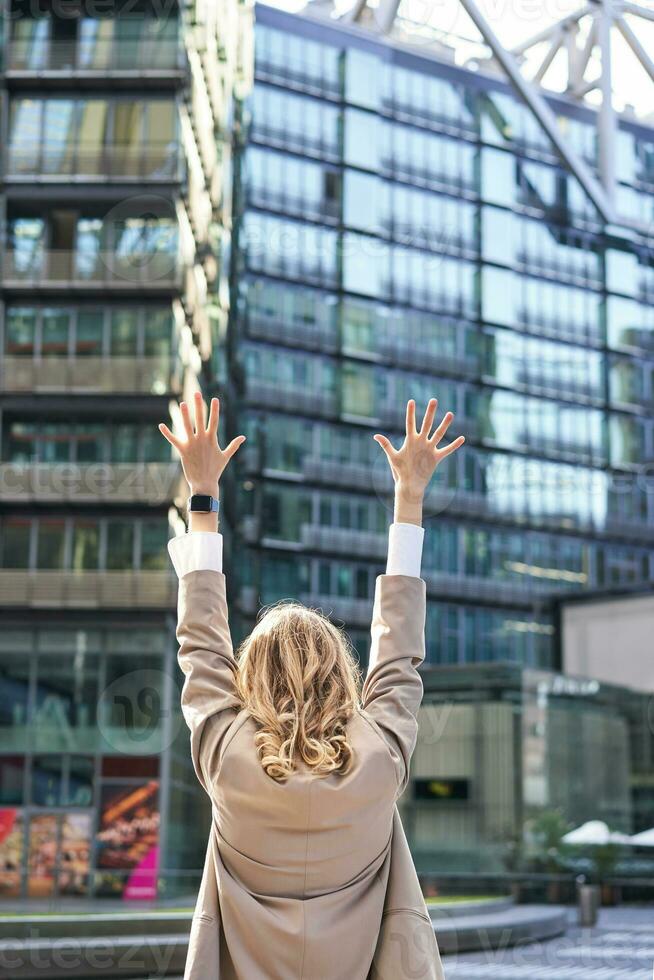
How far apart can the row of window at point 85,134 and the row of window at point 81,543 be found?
8725mm

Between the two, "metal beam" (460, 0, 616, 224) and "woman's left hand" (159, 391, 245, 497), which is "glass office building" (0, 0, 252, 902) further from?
"woman's left hand" (159, 391, 245, 497)

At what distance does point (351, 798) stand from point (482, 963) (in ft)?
50.9

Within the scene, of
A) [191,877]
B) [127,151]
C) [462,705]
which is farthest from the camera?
[127,151]

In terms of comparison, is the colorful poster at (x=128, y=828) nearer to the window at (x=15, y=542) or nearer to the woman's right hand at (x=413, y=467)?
the window at (x=15, y=542)

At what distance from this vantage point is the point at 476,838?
2662cm

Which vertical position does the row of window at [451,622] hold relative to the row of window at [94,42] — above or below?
below

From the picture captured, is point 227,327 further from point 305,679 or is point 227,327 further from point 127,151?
point 305,679

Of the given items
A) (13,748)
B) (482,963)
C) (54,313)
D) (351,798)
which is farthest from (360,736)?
(54,313)

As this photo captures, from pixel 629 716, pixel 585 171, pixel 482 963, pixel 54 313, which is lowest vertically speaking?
pixel 482 963

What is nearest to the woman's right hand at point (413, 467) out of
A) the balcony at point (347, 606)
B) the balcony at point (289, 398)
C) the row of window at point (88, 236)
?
the row of window at point (88, 236)

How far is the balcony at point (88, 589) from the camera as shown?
3167 centimetres

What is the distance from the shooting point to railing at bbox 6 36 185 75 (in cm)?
3422

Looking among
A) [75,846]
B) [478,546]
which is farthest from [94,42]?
[478,546]

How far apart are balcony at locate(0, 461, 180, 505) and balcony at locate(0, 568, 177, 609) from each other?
180 centimetres
